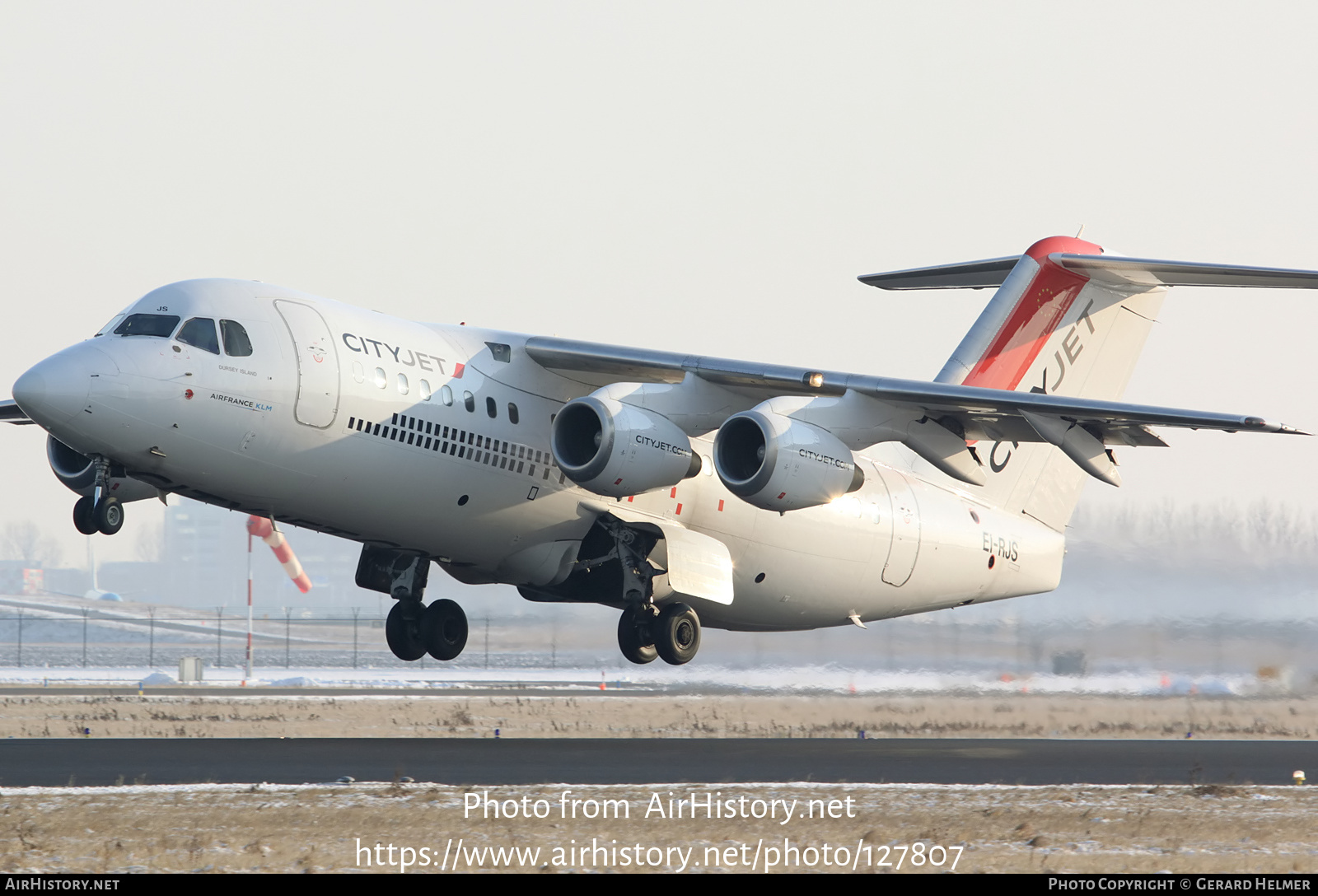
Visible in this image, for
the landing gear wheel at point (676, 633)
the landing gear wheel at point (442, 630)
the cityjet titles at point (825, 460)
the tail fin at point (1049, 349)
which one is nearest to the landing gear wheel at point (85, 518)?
the landing gear wheel at point (442, 630)

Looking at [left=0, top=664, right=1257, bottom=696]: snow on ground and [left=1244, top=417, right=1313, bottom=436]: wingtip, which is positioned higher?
[left=1244, top=417, right=1313, bottom=436]: wingtip

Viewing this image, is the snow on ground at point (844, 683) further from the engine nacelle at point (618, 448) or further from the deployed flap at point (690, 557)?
the engine nacelle at point (618, 448)

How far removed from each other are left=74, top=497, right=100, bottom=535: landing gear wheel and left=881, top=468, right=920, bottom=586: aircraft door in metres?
9.27

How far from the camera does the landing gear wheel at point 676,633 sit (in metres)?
17.0

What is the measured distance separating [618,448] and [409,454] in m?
2.04

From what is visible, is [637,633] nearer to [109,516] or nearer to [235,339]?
[235,339]

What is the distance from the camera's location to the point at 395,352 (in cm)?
1511

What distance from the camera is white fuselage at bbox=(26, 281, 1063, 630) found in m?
13.6

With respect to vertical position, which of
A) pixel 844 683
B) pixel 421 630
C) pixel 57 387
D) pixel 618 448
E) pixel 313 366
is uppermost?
pixel 313 366

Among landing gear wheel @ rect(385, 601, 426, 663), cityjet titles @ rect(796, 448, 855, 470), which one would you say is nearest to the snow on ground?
landing gear wheel @ rect(385, 601, 426, 663)

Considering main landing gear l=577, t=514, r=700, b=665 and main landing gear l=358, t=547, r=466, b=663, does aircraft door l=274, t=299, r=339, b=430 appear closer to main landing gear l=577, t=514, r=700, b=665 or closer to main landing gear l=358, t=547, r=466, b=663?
main landing gear l=358, t=547, r=466, b=663

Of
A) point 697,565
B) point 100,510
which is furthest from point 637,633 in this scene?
point 100,510

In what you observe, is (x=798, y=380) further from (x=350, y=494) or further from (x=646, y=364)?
(x=350, y=494)
